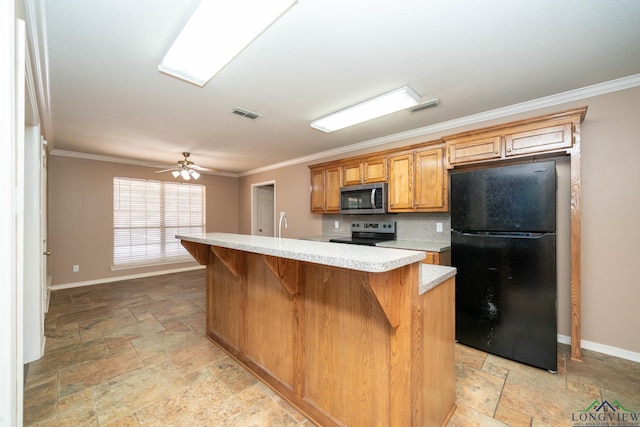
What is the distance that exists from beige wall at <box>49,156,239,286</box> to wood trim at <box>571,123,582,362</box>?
6938mm

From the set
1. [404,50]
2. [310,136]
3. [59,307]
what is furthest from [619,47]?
[59,307]

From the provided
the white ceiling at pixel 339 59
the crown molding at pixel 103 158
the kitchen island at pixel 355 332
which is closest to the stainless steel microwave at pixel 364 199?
the white ceiling at pixel 339 59

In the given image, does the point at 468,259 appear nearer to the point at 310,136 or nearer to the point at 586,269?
the point at 586,269

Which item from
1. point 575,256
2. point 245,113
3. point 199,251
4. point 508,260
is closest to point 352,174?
point 245,113

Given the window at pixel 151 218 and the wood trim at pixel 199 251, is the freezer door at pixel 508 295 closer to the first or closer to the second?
the wood trim at pixel 199 251

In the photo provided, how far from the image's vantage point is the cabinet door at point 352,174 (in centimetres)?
410

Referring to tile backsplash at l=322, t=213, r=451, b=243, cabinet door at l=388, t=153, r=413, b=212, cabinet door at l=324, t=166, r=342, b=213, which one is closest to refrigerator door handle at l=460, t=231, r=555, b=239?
tile backsplash at l=322, t=213, r=451, b=243

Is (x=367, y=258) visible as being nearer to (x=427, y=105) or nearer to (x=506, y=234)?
(x=506, y=234)

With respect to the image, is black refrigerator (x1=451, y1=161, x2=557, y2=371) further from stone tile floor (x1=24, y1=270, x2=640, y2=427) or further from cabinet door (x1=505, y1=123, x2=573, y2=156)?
cabinet door (x1=505, y1=123, x2=573, y2=156)

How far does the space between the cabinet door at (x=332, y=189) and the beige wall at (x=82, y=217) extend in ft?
13.3

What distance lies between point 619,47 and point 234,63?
2826mm

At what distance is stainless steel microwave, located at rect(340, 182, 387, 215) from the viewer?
3764 millimetres

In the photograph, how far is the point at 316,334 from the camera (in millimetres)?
1675

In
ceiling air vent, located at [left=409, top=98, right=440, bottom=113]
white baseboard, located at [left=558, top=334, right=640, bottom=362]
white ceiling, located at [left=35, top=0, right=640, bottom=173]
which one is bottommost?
white baseboard, located at [left=558, top=334, right=640, bottom=362]
